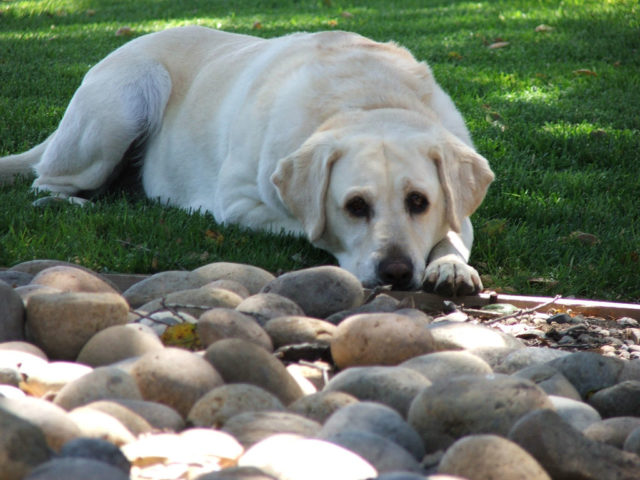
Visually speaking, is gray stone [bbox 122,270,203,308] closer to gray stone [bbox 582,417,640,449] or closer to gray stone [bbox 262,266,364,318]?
gray stone [bbox 262,266,364,318]

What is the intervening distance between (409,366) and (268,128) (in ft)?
7.97

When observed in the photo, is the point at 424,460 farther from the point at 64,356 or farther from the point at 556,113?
the point at 556,113

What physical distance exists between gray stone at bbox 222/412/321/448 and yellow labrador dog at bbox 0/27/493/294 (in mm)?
1773

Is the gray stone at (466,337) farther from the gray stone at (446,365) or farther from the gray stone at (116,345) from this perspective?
the gray stone at (116,345)

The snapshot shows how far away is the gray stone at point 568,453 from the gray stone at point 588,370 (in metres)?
0.65

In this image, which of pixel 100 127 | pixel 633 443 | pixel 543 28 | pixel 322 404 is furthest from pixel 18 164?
pixel 543 28

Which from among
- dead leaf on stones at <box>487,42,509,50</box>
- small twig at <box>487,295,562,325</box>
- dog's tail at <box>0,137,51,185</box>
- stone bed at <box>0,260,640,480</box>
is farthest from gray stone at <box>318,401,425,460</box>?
dead leaf on stones at <box>487,42,509,50</box>

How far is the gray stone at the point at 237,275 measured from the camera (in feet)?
10.6

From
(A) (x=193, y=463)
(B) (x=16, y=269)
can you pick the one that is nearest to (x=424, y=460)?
(A) (x=193, y=463)

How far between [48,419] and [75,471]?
33 cm

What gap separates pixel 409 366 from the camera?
2.40 meters

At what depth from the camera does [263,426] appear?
1.88m

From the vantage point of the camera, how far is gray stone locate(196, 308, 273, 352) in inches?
97.5

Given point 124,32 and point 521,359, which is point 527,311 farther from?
point 124,32
